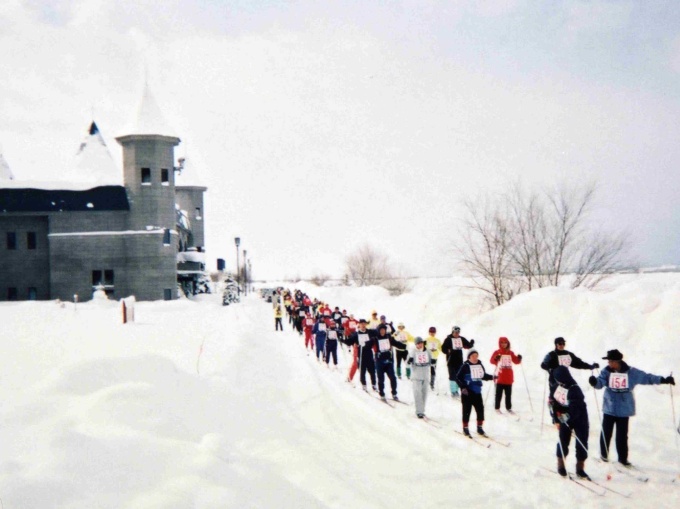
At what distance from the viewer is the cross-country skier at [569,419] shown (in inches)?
292

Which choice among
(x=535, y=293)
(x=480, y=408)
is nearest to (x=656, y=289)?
(x=535, y=293)

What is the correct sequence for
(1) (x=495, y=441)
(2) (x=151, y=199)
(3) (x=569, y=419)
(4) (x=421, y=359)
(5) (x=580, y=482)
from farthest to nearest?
1. (2) (x=151, y=199)
2. (4) (x=421, y=359)
3. (1) (x=495, y=441)
4. (3) (x=569, y=419)
5. (5) (x=580, y=482)

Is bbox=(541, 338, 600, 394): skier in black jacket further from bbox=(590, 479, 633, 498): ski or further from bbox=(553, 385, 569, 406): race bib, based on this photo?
bbox=(590, 479, 633, 498): ski

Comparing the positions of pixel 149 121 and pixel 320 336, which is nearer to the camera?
pixel 320 336

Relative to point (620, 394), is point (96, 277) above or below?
above

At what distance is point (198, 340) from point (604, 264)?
714 inches

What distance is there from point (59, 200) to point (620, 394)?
49.5 meters

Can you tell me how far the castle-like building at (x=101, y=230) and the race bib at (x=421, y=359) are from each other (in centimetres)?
3993

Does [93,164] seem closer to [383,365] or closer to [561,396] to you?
[383,365]

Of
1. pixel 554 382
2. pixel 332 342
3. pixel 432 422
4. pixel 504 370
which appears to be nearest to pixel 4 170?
pixel 332 342

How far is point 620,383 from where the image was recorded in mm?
7973

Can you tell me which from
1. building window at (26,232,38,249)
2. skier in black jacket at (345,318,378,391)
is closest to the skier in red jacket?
skier in black jacket at (345,318,378,391)

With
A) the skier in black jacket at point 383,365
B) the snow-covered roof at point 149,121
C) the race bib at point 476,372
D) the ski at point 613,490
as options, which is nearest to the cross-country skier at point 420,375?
the skier in black jacket at point 383,365

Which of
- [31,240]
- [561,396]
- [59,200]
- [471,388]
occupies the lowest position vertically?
[471,388]
